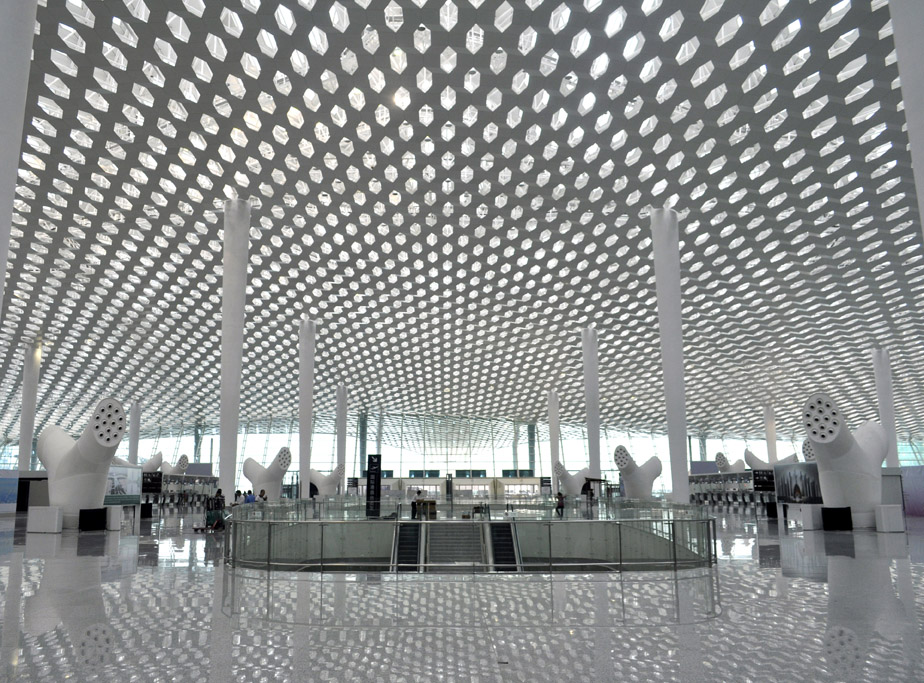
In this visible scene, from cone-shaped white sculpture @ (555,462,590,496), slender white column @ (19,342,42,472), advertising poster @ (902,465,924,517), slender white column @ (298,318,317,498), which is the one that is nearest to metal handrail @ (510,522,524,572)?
slender white column @ (298,318,317,498)

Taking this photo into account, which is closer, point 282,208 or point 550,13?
point 550,13

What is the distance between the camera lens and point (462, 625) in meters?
6.57

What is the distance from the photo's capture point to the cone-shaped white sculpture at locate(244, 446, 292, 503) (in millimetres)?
31969

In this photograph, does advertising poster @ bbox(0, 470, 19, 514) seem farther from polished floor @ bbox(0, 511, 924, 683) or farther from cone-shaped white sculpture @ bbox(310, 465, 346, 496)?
polished floor @ bbox(0, 511, 924, 683)

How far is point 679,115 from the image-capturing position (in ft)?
62.4

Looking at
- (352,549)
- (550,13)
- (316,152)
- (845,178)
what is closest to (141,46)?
(316,152)

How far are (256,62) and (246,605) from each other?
14220mm

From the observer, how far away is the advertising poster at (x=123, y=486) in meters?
23.1

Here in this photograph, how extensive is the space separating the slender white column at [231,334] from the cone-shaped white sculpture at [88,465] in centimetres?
345

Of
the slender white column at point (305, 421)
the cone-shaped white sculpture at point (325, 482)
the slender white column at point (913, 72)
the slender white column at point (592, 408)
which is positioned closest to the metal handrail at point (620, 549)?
the slender white column at point (913, 72)

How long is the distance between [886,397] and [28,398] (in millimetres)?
52300

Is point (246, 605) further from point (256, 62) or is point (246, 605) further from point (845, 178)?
point (845, 178)

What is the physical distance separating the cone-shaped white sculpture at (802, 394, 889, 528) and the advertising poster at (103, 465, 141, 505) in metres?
22.0

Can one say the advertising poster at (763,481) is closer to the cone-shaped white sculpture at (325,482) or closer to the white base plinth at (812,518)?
the white base plinth at (812,518)
